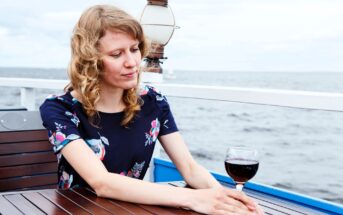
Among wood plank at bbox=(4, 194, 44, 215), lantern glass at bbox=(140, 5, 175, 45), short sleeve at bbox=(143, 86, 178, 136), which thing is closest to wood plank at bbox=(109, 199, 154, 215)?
wood plank at bbox=(4, 194, 44, 215)

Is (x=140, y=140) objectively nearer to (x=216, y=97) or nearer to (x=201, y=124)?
(x=216, y=97)

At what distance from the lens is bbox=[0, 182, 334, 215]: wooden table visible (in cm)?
142

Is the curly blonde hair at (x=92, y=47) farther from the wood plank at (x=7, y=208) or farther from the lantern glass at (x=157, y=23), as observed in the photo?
the lantern glass at (x=157, y=23)

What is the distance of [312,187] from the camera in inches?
871

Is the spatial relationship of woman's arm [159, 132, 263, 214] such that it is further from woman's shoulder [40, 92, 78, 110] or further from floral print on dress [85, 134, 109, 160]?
woman's shoulder [40, 92, 78, 110]

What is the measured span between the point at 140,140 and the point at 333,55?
4.77 m

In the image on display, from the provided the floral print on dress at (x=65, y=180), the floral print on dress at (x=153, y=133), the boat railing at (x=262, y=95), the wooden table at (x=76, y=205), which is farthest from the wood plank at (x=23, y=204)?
the boat railing at (x=262, y=95)

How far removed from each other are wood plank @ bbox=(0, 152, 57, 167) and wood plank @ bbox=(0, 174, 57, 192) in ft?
0.23

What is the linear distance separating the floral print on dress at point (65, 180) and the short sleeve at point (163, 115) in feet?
1.35

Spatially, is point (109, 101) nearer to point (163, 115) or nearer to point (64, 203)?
point (163, 115)

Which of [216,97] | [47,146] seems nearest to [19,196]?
[47,146]

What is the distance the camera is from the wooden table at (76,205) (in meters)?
1.42

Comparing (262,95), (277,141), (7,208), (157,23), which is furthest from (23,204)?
(277,141)

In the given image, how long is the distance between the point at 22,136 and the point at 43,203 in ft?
2.80
